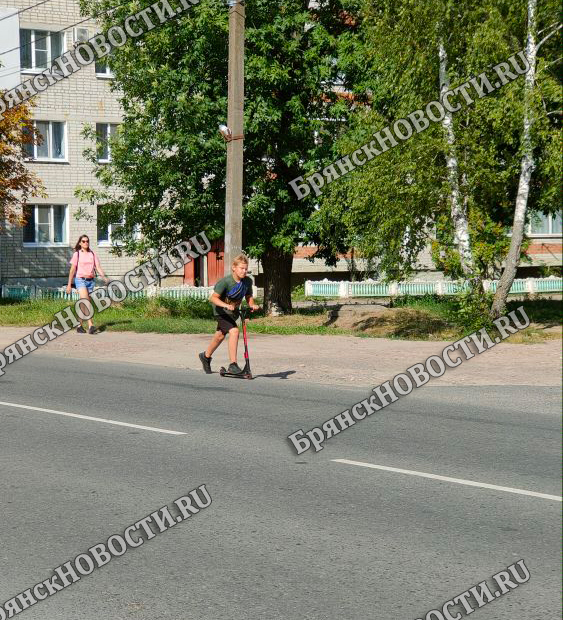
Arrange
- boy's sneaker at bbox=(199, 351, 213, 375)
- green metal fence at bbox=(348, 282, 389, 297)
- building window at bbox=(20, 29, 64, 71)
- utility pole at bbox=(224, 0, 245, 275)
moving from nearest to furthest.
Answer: boy's sneaker at bbox=(199, 351, 213, 375) < utility pole at bbox=(224, 0, 245, 275) < green metal fence at bbox=(348, 282, 389, 297) < building window at bbox=(20, 29, 64, 71)

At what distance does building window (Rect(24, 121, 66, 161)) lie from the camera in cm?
3969

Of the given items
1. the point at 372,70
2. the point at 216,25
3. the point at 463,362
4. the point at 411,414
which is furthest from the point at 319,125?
the point at 411,414

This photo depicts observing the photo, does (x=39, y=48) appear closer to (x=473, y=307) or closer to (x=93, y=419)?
(x=473, y=307)

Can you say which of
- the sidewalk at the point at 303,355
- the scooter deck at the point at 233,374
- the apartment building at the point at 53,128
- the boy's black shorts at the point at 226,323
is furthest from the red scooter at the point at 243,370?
the apartment building at the point at 53,128

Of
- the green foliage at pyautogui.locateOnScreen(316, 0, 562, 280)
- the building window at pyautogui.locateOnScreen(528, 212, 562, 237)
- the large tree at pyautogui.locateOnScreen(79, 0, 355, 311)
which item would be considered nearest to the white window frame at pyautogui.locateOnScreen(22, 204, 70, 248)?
the large tree at pyautogui.locateOnScreen(79, 0, 355, 311)

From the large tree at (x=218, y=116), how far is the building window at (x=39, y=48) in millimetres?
16728

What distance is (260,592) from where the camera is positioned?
5074mm

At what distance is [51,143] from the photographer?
131ft

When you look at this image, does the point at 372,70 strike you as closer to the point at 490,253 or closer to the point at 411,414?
the point at 490,253

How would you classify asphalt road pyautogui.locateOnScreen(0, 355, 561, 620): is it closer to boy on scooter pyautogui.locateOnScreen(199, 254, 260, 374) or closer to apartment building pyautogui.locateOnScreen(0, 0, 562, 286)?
boy on scooter pyautogui.locateOnScreen(199, 254, 260, 374)

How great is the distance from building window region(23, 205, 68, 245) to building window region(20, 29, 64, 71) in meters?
5.45

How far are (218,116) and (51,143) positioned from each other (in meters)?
18.9

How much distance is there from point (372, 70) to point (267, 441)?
14384 mm

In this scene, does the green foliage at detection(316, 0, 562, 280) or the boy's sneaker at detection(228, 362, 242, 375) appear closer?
the boy's sneaker at detection(228, 362, 242, 375)
